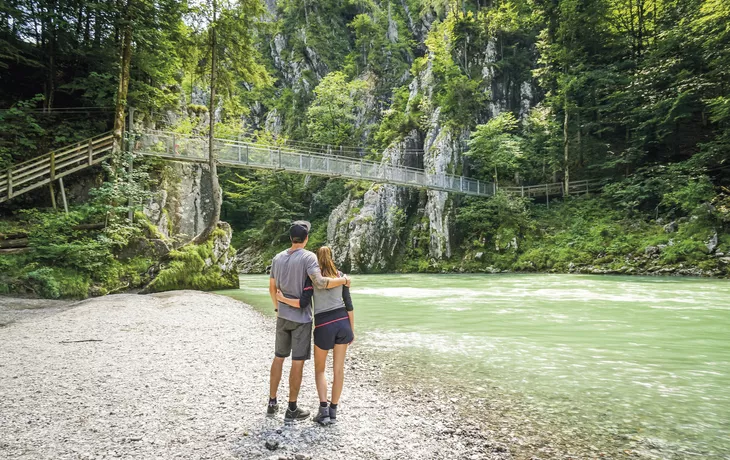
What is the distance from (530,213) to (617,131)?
773 centimetres

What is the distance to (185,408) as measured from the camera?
3.14 metres

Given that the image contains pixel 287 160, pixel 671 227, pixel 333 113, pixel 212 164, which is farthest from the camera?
pixel 333 113

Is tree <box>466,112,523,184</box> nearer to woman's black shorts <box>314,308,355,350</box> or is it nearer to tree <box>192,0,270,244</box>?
tree <box>192,0,270,244</box>

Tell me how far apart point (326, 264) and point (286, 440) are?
128cm

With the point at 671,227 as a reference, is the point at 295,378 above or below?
below

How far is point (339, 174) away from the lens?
819 inches

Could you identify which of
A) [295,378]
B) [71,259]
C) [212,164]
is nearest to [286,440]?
[295,378]

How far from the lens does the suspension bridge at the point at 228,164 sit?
12.5m

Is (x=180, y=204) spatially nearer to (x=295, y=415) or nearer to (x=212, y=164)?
(x=212, y=164)

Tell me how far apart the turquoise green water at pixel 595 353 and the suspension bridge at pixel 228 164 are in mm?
8572

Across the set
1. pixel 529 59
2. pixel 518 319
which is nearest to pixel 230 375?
pixel 518 319

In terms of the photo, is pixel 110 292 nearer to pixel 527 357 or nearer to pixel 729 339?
pixel 527 357

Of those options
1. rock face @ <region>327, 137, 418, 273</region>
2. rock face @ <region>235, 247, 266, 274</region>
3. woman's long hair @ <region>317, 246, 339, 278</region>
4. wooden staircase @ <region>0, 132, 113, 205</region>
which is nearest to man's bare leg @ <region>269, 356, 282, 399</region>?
woman's long hair @ <region>317, 246, 339, 278</region>

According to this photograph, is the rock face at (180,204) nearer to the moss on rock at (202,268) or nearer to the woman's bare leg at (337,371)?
the moss on rock at (202,268)
